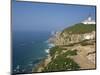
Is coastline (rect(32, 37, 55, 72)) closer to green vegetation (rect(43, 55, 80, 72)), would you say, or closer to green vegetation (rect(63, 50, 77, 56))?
green vegetation (rect(43, 55, 80, 72))

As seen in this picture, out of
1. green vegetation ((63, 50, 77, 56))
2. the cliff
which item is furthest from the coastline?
green vegetation ((63, 50, 77, 56))

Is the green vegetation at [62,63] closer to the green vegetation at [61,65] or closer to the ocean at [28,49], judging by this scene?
the green vegetation at [61,65]

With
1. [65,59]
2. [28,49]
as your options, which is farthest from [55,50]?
→ [28,49]

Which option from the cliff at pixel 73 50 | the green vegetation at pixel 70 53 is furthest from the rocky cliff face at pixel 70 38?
the green vegetation at pixel 70 53

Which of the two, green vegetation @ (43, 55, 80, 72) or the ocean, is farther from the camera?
green vegetation @ (43, 55, 80, 72)

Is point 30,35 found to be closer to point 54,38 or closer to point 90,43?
point 54,38

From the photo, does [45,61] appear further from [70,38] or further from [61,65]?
[70,38]
